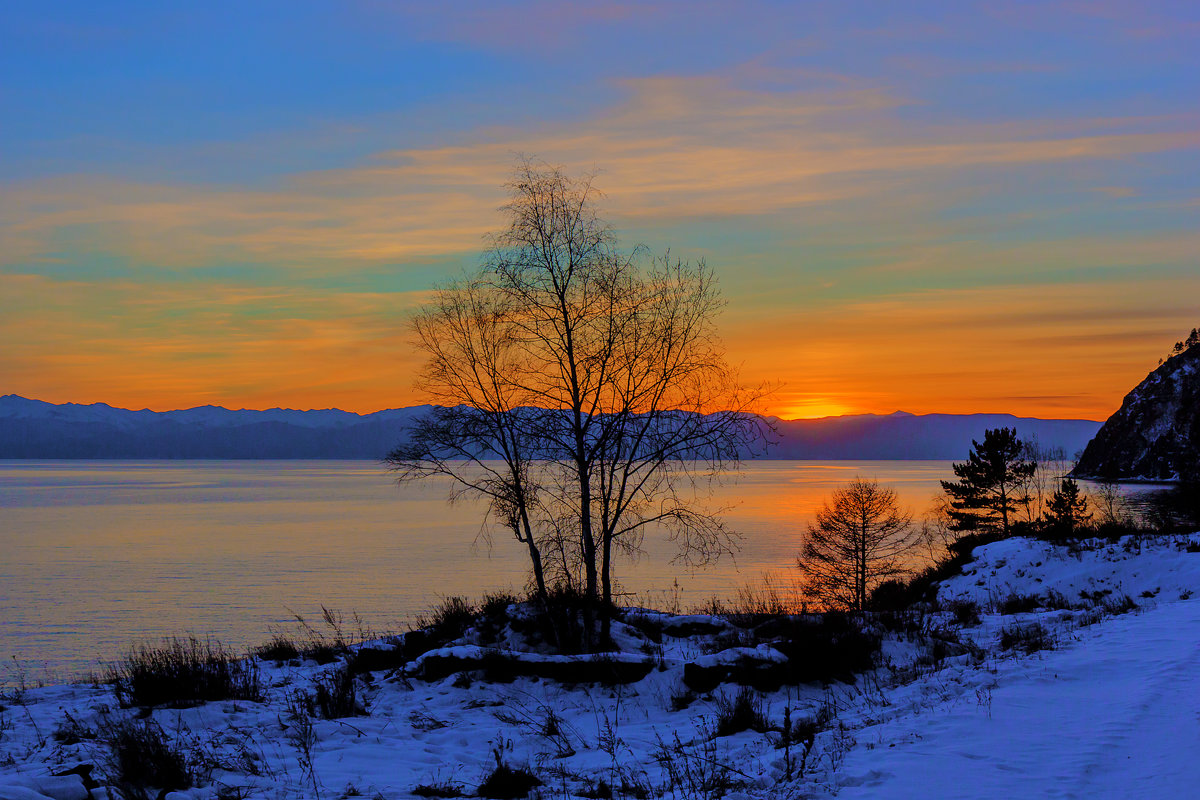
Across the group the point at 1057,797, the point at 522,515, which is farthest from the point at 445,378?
the point at 1057,797

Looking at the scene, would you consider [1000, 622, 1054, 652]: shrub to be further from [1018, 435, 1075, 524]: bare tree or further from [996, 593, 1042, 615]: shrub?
[1018, 435, 1075, 524]: bare tree

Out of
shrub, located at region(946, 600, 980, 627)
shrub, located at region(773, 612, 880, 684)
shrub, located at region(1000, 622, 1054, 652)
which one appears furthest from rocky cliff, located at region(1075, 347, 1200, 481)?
shrub, located at region(773, 612, 880, 684)

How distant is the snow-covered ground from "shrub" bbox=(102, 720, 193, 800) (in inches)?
5.8

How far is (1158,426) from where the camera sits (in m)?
150

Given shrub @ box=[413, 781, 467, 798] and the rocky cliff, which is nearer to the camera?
shrub @ box=[413, 781, 467, 798]

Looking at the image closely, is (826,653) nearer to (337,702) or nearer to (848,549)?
(337,702)

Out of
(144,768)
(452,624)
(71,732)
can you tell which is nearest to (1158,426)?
(452,624)

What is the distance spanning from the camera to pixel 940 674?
11.9 m

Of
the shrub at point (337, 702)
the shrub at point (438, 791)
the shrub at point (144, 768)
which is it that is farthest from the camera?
the shrub at point (337, 702)

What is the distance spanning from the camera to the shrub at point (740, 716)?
1027cm

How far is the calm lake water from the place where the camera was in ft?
116

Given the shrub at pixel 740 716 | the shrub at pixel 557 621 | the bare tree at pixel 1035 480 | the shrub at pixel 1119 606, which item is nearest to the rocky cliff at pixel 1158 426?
the bare tree at pixel 1035 480

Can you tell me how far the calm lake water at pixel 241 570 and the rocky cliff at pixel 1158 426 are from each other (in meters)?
77.6

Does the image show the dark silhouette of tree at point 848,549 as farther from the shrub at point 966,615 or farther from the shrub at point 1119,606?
the shrub at point 1119,606
